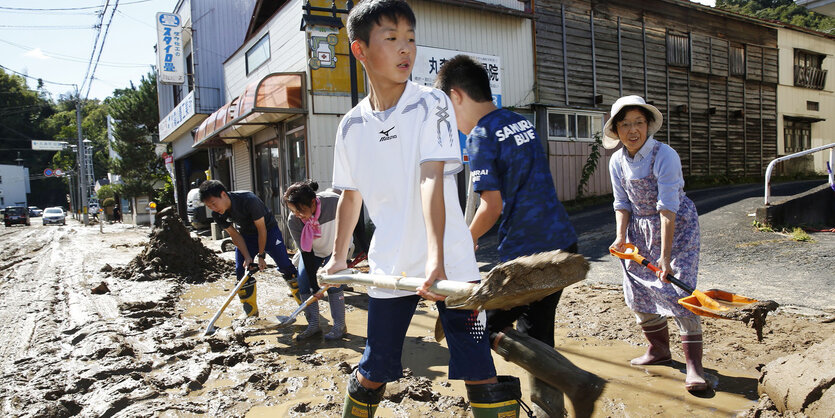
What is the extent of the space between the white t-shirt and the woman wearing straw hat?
156 centimetres

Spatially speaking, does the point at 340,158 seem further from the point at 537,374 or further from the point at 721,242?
the point at 721,242

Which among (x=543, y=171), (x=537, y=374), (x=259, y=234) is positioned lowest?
(x=537, y=374)

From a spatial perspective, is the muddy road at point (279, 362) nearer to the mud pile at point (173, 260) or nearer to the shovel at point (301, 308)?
the shovel at point (301, 308)

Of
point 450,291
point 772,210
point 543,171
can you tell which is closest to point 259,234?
point 543,171

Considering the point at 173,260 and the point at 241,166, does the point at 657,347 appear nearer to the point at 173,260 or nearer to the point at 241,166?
the point at 173,260

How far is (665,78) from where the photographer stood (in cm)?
1566

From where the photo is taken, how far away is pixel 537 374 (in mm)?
1890

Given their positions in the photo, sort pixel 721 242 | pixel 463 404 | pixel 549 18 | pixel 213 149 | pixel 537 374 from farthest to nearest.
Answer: pixel 213 149 → pixel 549 18 → pixel 721 242 → pixel 463 404 → pixel 537 374

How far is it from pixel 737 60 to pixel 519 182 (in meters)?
19.5

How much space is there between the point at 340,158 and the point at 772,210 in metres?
8.16

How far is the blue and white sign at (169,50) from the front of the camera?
16.6 meters

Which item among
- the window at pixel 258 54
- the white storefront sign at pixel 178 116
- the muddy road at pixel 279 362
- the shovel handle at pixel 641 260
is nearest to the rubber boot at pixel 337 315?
the muddy road at pixel 279 362

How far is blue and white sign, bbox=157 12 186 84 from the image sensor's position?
16641 mm

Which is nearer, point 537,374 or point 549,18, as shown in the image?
point 537,374
